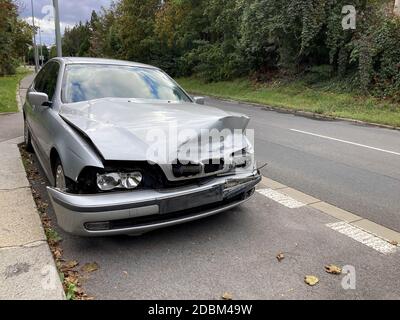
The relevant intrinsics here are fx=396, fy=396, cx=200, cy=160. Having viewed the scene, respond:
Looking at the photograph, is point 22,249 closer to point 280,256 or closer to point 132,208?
point 132,208

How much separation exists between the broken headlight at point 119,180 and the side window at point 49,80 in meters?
1.99

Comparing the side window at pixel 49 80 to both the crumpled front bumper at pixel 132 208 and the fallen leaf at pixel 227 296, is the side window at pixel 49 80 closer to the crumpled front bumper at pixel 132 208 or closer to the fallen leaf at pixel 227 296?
the crumpled front bumper at pixel 132 208

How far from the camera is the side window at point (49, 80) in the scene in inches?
196

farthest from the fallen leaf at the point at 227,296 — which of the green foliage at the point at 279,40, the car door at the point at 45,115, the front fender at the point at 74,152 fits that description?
the green foliage at the point at 279,40

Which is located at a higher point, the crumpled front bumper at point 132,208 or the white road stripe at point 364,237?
the crumpled front bumper at point 132,208

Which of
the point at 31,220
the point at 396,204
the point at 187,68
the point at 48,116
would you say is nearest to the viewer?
the point at 31,220

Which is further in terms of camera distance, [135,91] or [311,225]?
[135,91]

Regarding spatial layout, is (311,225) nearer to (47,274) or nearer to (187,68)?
(47,274)

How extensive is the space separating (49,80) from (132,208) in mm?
3042

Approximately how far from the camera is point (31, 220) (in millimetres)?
3961

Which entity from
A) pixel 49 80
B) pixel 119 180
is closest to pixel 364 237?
pixel 119 180

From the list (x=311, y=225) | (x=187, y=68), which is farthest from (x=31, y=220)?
(x=187, y=68)

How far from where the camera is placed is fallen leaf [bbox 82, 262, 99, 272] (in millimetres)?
3236

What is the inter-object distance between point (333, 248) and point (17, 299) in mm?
2686
